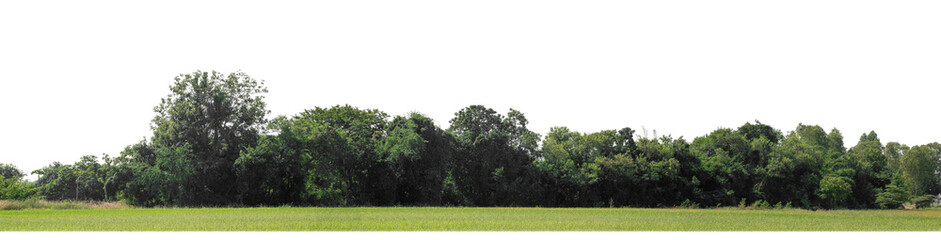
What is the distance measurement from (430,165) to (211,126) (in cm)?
1783

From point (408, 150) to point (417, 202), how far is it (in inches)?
181

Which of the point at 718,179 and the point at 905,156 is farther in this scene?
the point at 905,156

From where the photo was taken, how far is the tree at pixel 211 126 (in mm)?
47000

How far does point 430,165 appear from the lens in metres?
53.8

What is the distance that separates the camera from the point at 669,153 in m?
61.0

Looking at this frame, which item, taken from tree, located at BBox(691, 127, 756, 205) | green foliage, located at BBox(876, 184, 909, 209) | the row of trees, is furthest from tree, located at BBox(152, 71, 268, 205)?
green foliage, located at BBox(876, 184, 909, 209)

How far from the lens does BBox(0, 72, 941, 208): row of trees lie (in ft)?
157

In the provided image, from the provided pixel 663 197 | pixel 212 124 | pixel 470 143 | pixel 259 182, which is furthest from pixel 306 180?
pixel 663 197

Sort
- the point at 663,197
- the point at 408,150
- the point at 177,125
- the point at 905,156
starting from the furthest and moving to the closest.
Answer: the point at 905,156
the point at 663,197
the point at 408,150
the point at 177,125

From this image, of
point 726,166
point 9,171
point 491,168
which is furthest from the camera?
point 9,171

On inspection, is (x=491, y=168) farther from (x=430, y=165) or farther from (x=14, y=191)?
(x=14, y=191)

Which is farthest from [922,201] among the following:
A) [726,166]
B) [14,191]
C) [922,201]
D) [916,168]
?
[14,191]

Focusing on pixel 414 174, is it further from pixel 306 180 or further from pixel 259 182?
pixel 259 182

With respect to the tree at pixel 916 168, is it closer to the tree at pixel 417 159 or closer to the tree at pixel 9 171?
the tree at pixel 417 159
